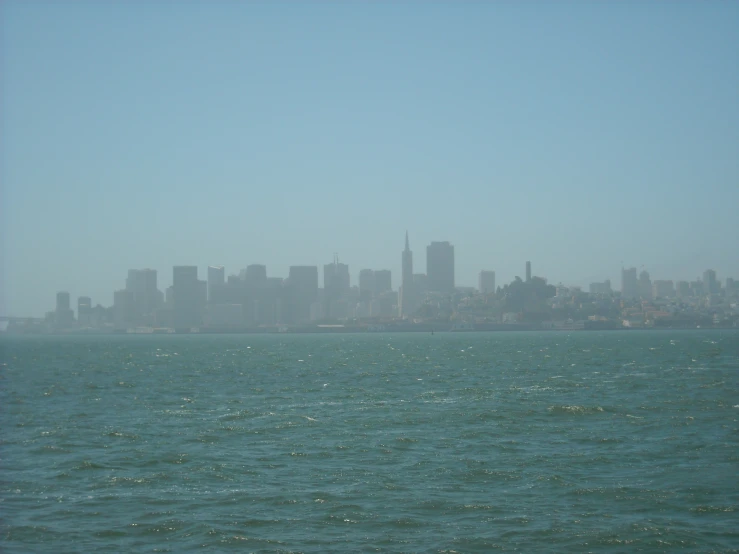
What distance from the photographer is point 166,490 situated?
24.4 metres

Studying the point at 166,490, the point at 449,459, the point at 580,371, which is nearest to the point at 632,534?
the point at 449,459

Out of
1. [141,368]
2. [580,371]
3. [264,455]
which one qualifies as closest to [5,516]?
[264,455]

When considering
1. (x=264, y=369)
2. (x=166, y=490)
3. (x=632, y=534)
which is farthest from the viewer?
(x=264, y=369)

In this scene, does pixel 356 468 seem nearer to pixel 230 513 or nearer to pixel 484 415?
pixel 230 513

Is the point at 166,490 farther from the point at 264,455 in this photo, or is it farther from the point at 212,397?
the point at 212,397

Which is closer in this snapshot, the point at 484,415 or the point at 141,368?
the point at 484,415

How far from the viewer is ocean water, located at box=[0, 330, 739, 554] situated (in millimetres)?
19703

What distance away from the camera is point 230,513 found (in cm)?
2166

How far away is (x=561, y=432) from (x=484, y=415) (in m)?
5.89

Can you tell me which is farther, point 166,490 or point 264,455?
point 264,455

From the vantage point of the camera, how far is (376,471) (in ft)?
87.6

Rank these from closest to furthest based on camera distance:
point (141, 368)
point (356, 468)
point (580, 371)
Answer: point (356, 468), point (580, 371), point (141, 368)

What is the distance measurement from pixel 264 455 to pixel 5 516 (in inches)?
389

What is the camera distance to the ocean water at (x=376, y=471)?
1970cm
